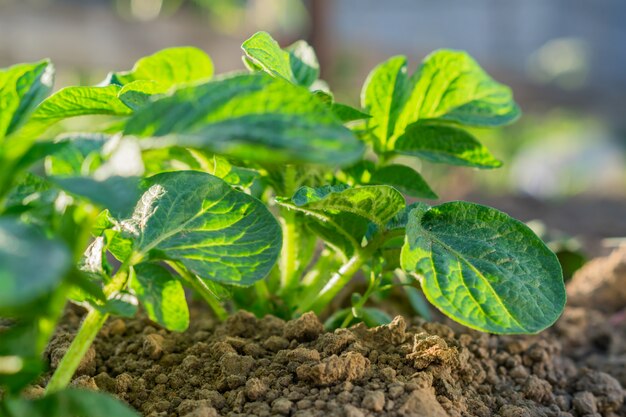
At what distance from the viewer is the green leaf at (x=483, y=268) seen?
1.00 metres

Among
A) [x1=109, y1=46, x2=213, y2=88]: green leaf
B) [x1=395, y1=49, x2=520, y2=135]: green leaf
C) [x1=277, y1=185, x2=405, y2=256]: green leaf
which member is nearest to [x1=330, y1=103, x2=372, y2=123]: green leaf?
[x1=277, y1=185, x2=405, y2=256]: green leaf

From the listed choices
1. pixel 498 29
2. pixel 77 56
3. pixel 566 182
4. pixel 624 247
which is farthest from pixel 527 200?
pixel 498 29

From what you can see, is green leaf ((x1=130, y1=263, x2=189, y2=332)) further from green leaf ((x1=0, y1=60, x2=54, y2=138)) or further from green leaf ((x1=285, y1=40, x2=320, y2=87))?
green leaf ((x1=285, y1=40, x2=320, y2=87))

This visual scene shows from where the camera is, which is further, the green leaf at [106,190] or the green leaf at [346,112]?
the green leaf at [346,112]

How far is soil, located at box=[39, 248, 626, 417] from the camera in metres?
1.04

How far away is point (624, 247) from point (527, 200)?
5.92 ft

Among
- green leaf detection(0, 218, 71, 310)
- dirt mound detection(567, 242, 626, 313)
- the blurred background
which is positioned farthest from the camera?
the blurred background

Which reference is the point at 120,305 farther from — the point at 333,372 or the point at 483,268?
the point at 483,268

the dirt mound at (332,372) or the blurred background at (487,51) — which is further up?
the dirt mound at (332,372)

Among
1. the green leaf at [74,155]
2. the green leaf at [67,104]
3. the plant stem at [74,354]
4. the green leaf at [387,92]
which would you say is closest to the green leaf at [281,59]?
the green leaf at [387,92]

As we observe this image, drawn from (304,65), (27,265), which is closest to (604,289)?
(304,65)

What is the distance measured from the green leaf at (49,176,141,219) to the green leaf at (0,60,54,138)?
0.78 ft

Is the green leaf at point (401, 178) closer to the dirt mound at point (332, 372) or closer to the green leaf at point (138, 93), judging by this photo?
the dirt mound at point (332, 372)

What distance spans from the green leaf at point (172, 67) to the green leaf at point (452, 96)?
0.39 meters
